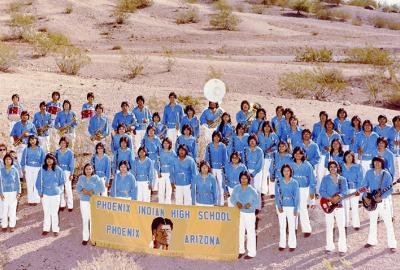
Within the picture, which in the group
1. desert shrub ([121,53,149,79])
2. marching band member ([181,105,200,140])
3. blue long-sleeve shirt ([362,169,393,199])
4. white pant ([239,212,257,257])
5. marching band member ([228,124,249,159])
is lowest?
white pant ([239,212,257,257])

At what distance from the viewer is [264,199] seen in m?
14.0

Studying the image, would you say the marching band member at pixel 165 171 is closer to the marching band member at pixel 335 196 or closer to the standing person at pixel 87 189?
the standing person at pixel 87 189

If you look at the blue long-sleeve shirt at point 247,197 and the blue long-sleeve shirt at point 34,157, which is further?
the blue long-sleeve shirt at point 34,157

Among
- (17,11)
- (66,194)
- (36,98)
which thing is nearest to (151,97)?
(36,98)

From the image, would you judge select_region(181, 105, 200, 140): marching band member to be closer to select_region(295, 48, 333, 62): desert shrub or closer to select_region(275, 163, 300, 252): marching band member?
select_region(275, 163, 300, 252): marching band member

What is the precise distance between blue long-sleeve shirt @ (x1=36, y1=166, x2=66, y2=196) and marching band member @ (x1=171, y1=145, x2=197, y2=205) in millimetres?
2167

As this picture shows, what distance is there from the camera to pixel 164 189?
13.2 m

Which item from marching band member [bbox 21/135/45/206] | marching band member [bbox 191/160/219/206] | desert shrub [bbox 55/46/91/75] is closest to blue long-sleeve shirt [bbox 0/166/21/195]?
marching band member [bbox 21/135/45/206]

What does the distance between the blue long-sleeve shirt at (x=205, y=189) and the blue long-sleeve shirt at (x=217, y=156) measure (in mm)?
1303

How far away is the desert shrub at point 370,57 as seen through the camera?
1375 inches

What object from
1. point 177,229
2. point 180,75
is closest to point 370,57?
point 180,75

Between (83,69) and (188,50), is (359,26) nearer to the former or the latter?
(188,50)

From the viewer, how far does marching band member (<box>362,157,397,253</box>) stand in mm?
11266

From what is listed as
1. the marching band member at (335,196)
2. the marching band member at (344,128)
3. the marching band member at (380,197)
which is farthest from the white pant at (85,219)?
the marching band member at (344,128)
